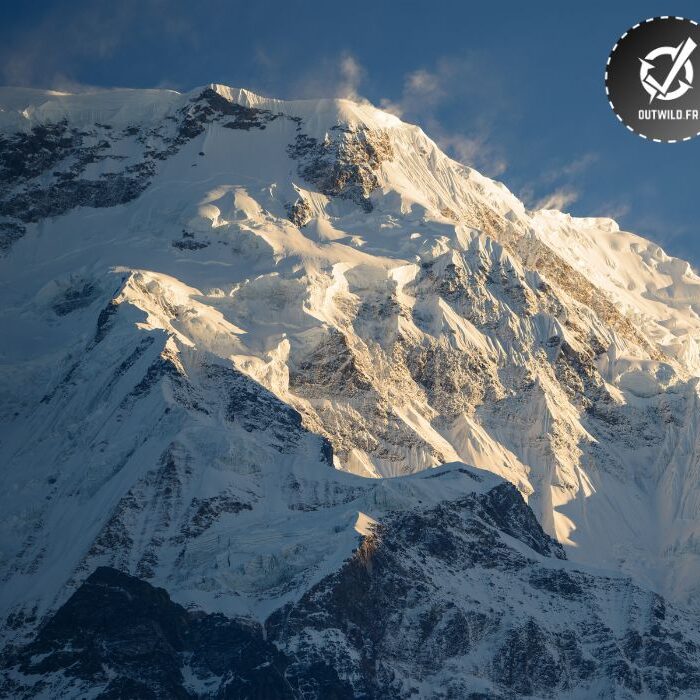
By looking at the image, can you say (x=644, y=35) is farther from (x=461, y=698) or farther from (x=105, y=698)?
(x=105, y=698)

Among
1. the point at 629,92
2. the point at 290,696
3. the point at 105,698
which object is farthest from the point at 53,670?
the point at 629,92

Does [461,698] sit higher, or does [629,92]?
[629,92]

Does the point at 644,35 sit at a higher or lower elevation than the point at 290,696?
higher

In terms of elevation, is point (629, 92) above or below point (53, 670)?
above

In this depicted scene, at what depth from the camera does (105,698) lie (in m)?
194

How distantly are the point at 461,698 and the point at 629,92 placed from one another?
53936mm

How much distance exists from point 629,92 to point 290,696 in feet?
193

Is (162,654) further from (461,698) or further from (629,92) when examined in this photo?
(629,92)

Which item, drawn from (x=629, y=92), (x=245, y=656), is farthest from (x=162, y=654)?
(x=629, y=92)

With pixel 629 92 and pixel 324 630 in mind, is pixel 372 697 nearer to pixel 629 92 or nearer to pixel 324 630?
pixel 324 630

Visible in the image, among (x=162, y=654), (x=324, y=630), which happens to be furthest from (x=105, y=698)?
(x=324, y=630)

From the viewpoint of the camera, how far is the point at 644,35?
198m

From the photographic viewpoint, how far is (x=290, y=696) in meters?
193

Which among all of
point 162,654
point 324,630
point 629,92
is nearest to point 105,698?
point 162,654
